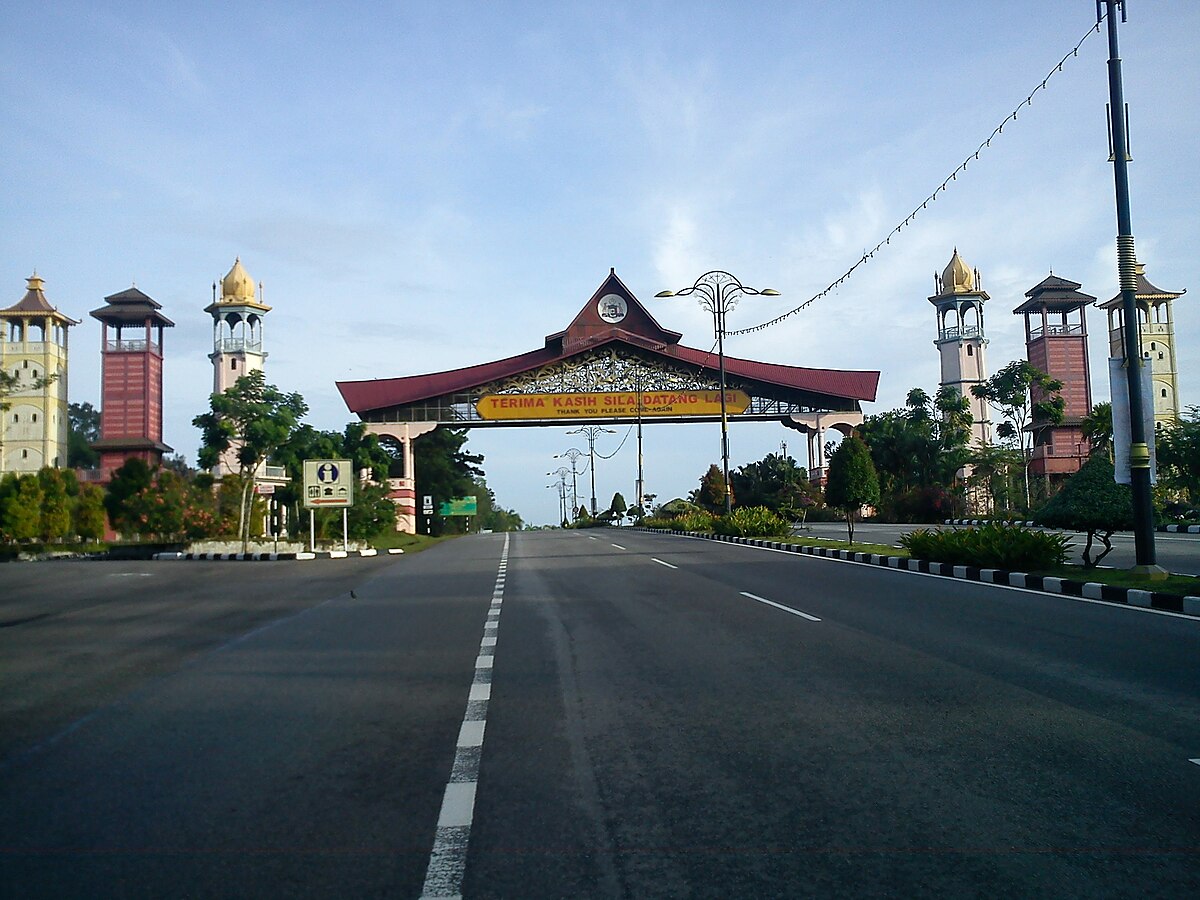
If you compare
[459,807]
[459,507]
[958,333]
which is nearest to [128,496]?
[459,807]

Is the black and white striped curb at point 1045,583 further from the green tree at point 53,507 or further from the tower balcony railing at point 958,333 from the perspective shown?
the tower balcony railing at point 958,333

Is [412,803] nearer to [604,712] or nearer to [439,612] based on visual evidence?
[604,712]

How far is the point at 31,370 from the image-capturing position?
210ft

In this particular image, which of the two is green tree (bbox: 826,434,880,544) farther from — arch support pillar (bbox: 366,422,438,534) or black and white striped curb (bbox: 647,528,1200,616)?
arch support pillar (bbox: 366,422,438,534)

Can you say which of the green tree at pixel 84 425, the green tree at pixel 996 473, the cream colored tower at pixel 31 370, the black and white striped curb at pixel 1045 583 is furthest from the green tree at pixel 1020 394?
the green tree at pixel 84 425

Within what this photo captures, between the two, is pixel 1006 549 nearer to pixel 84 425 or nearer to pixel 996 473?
pixel 996 473

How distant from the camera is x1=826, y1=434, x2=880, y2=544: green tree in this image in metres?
26.3

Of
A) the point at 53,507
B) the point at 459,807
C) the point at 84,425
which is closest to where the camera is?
the point at 459,807

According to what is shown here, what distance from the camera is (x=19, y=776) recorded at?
509 centimetres

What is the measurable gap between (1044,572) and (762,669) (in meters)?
9.27

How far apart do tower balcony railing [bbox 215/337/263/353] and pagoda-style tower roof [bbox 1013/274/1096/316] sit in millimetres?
50294

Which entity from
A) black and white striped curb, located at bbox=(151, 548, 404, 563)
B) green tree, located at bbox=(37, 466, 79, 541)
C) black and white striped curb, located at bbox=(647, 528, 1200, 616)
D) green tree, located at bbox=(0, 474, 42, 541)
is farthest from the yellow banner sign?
black and white striped curb, located at bbox=(647, 528, 1200, 616)

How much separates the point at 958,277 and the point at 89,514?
180 ft

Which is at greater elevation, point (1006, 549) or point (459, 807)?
point (1006, 549)
